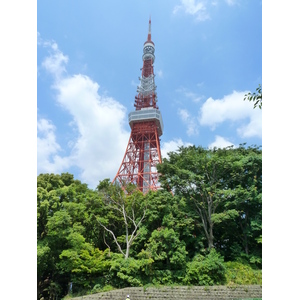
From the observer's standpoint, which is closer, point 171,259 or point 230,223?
point 171,259

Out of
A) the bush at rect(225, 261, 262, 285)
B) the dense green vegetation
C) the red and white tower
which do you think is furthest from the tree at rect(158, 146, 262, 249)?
the red and white tower

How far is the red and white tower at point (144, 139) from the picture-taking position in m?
24.6

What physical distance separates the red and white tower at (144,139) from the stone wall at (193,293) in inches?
523

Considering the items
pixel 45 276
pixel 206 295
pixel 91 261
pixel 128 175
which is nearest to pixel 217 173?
pixel 206 295

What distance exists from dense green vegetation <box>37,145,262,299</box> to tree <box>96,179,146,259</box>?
5 centimetres

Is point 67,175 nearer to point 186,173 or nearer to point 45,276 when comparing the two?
point 45,276

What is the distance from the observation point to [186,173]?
475 inches

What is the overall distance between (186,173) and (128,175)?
13.2 m

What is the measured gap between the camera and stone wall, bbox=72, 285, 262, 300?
8930 millimetres

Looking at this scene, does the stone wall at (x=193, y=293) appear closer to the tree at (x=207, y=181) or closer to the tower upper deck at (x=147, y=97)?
the tree at (x=207, y=181)

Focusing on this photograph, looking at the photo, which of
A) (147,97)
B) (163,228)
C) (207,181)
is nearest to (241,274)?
(163,228)

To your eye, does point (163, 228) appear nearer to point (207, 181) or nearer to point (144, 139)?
point (207, 181)

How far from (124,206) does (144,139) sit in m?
15.8

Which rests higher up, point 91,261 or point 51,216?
point 51,216
